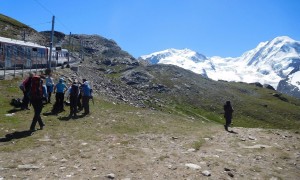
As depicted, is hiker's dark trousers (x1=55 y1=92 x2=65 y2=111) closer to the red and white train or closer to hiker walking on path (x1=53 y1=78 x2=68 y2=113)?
hiker walking on path (x1=53 y1=78 x2=68 y2=113)

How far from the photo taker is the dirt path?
12.2 metres

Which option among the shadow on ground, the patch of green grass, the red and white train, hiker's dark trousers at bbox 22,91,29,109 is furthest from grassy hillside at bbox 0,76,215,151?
the red and white train

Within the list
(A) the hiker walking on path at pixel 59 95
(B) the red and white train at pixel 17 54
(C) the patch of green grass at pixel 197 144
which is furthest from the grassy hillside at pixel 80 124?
(B) the red and white train at pixel 17 54

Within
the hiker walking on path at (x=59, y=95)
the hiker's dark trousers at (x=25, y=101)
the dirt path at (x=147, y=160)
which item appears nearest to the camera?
the dirt path at (x=147, y=160)

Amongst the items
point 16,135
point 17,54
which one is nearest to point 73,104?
point 16,135

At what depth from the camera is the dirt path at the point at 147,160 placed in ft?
40.1

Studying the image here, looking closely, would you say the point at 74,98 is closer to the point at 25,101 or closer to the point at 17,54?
the point at 25,101

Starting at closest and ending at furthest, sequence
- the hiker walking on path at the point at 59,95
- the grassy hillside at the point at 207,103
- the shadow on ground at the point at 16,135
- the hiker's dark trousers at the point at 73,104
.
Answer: the shadow on ground at the point at 16,135 → the hiker's dark trousers at the point at 73,104 → the hiker walking on path at the point at 59,95 → the grassy hillside at the point at 207,103

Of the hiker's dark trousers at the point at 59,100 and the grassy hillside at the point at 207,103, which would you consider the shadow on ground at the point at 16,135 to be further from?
the grassy hillside at the point at 207,103

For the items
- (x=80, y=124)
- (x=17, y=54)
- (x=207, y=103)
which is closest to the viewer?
(x=80, y=124)

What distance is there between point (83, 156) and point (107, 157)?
0.99m

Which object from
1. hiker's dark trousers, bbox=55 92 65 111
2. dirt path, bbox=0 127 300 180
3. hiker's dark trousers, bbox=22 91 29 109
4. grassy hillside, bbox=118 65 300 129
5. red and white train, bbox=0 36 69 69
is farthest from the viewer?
grassy hillside, bbox=118 65 300 129

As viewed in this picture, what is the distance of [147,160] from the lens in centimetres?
1392

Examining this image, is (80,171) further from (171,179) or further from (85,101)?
(85,101)
